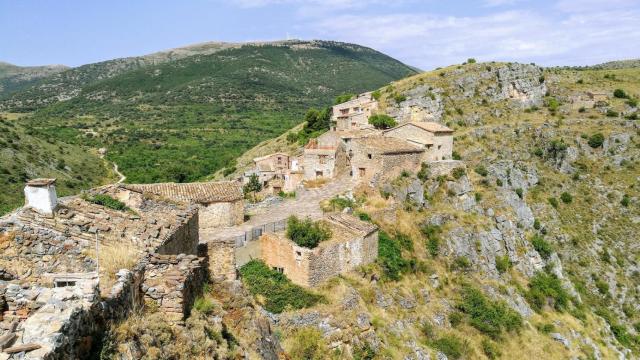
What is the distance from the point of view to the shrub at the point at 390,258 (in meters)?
24.5

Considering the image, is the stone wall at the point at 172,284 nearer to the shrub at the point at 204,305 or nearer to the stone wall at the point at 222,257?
the shrub at the point at 204,305

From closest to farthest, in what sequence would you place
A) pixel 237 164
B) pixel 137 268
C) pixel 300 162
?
pixel 137 268
pixel 300 162
pixel 237 164

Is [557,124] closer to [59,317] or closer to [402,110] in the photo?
[402,110]

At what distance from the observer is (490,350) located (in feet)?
79.8

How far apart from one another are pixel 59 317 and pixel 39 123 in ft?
397

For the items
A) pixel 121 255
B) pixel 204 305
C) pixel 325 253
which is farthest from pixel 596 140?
pixel 121 255

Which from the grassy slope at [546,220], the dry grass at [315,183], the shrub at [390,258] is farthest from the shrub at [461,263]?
the dry grass at [315,183]

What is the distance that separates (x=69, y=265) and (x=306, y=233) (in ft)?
42.5

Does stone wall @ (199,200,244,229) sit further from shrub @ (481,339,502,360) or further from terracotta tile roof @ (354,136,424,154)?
shrub @ (481,339,502,360)

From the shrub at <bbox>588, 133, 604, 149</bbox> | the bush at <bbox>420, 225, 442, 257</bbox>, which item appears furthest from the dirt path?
the shrub at <bbox>588, 133, 604, 149</bbox>

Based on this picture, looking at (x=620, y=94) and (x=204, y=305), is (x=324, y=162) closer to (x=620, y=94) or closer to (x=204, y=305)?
(x=204, y=305)

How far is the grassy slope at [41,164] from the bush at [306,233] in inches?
1572

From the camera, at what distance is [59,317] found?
17.0 feet

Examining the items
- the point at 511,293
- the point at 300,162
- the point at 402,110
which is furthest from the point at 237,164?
the point at 511,293
